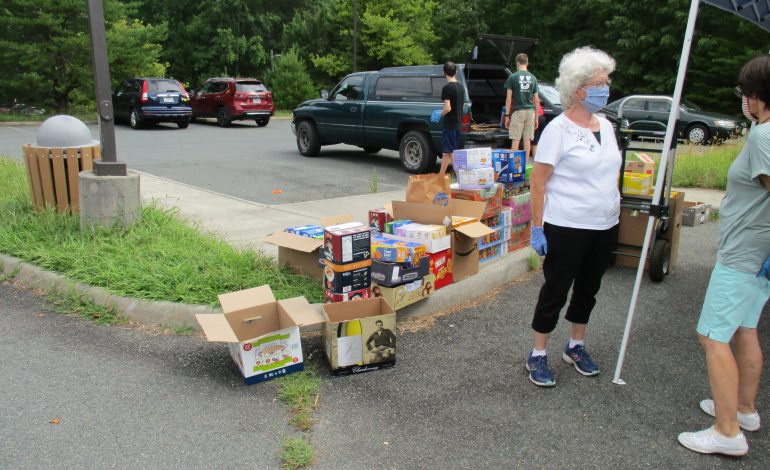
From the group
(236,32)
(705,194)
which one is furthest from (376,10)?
(705,194)

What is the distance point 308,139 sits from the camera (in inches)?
544

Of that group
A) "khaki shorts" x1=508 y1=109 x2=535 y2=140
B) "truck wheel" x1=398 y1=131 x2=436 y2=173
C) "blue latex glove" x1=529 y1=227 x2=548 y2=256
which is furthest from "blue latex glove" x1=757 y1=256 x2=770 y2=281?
"truck wheel" x1=398 y1=131 x2=436 y2=173

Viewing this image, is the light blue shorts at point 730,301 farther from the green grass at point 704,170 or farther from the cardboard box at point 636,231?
the green grass at point 704,170

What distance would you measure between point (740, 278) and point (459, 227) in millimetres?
2458

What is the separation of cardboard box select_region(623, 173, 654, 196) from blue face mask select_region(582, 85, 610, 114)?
2.70 meters

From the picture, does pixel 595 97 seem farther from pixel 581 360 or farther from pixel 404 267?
pixel 404 267

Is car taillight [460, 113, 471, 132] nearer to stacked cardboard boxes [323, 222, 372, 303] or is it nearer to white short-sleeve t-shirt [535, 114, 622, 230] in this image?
stacked cardboard boxes [323, 222, 372, 303]

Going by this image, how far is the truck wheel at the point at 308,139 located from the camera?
44.7 ft

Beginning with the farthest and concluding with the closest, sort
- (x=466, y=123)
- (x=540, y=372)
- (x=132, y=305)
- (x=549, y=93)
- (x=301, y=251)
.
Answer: (x=549, y=93) < (x=466, y=123) < (x=301, y=251) < (x=132, y=305) < (x=540, y=372)

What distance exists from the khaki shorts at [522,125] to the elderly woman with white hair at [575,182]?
7.23 m

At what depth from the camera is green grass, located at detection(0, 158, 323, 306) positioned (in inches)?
196

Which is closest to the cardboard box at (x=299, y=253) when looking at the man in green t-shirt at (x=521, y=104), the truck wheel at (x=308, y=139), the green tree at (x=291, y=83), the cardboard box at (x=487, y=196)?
the cardboard box at (x=487, y=196)

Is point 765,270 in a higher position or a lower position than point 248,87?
lower

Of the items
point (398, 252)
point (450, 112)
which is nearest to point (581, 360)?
point (398, 252)
